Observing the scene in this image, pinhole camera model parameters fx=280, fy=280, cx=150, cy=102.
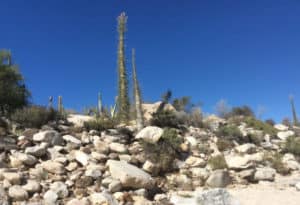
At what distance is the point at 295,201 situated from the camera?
6.34 metres

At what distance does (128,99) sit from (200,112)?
14.6 ft

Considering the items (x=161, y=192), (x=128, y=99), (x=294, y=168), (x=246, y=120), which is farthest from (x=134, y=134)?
(x=246, y=120)

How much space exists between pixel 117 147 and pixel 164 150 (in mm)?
1405

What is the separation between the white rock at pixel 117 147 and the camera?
8.28 meters

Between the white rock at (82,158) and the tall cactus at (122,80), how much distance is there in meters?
4.28

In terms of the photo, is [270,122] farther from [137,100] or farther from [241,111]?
[137,100]

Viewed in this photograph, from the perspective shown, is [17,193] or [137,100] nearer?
[17,193]

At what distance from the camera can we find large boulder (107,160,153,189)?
6.52 metres

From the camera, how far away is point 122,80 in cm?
1213

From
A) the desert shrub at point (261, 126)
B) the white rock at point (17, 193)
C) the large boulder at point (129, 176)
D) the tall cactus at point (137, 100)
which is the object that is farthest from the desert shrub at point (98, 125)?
the desert shrub at point (261, 126)

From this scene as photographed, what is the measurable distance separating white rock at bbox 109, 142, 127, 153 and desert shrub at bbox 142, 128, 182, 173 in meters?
0.63

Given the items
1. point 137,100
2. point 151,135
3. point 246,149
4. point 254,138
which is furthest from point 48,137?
point 254,138

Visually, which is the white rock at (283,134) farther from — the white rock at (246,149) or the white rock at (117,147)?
the white rock at (117,147)

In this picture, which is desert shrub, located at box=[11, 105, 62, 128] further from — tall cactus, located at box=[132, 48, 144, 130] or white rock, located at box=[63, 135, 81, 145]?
tall cactus, located at box=[132, 48, 144, 130]
